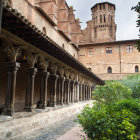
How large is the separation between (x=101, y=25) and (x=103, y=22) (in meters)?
1.08

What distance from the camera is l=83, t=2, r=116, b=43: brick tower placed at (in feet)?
138

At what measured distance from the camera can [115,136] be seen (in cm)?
379

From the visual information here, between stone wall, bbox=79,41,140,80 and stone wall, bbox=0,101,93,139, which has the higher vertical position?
stone wall, bbox=79,41,140,80

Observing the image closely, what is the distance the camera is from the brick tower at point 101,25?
1657 inches

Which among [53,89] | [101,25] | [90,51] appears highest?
[101,25]

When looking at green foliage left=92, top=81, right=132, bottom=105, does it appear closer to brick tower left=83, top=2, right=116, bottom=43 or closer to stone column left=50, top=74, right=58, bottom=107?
stone column left=50, top=74, right=58, bottom=107

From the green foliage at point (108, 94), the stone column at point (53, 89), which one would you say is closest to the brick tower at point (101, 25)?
the green foliage at point (108, 94)

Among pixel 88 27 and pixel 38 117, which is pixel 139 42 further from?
pixel 88 27

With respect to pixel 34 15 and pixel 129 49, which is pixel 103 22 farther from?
pixel 34 15

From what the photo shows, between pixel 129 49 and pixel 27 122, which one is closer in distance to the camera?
pixel 27 122

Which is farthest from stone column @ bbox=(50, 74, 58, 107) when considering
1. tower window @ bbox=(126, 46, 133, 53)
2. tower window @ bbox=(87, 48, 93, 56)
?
tower window @ bbox=(126, 46, 133, 53)

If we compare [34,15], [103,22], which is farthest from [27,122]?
[103,22]

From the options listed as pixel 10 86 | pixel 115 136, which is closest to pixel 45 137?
pixel 10 86

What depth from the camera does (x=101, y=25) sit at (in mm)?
43438
